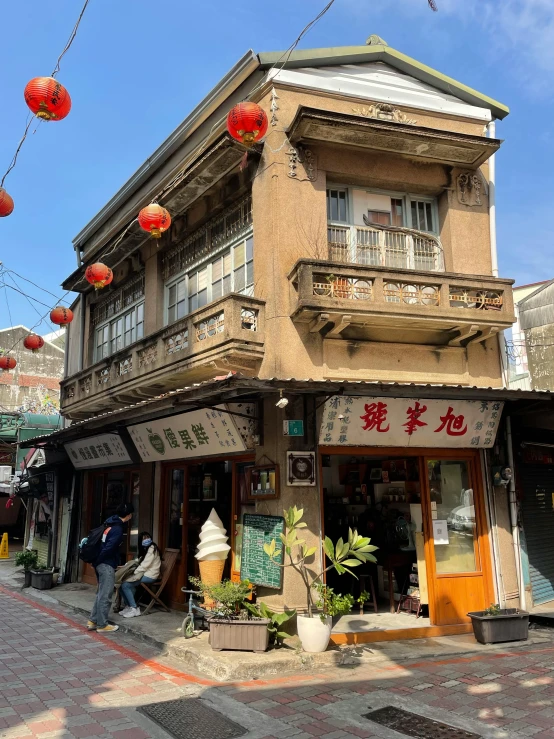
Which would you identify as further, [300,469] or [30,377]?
[30,377]

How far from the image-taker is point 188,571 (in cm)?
1188

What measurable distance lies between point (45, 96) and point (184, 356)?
5003 millimetres

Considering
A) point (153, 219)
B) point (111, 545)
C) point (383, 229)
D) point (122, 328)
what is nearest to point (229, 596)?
point (111, 545)

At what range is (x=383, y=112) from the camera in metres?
11.2

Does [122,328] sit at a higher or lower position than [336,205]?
lower

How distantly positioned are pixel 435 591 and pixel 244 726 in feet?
16.2

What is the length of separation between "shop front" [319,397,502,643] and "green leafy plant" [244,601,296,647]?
95 cm

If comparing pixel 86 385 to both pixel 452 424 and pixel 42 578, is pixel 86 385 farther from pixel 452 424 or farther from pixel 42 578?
pixel 452 424

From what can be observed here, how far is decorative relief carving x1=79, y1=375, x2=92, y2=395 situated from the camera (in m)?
16.1

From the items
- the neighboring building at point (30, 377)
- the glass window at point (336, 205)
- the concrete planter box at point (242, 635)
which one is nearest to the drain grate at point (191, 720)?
the concrete planter box at point (242, 635)

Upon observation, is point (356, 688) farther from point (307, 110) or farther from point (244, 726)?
point (307, 110)

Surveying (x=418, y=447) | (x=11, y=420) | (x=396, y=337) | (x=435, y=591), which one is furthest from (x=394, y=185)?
(x=11, y=420)

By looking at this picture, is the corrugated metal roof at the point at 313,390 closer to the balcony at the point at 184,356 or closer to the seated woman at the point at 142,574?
the balcony at the point at 184,356

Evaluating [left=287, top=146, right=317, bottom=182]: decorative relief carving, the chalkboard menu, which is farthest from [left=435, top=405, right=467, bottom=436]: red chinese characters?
[left=287, top=146, right=317, bottom=182]: decorative relief carving
